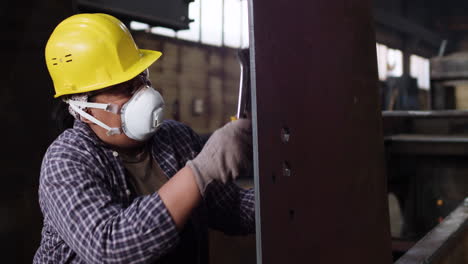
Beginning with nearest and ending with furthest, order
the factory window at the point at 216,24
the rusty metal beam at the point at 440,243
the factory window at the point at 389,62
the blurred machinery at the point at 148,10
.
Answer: the rusty metal beam at the point at 440,243 → the blurred machinery at the point at 148,10 → the factory window at the point at 216,24 → the factory window at the point at 389,62

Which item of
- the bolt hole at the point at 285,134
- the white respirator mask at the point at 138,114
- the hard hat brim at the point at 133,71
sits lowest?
the bolt hole at the point at 285,134

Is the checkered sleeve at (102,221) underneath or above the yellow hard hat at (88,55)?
underneath

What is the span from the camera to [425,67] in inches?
739

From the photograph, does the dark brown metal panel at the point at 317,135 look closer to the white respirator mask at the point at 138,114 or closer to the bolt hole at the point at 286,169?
the bolt hole at the point at 286,169

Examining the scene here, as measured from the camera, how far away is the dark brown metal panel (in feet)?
2.75

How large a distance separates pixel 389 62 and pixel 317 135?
15.7m

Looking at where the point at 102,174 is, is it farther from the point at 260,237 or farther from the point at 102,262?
the point at 260,237

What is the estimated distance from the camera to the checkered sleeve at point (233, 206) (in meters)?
1.67

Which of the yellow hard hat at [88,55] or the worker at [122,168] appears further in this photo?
the yellow hard hat at [88,55]

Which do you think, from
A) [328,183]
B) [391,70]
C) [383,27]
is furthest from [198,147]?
[391,70]

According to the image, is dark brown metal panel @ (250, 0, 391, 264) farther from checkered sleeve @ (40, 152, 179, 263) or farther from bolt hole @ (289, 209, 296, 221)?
checkered sleeve @ (40, 152, 179, 263)

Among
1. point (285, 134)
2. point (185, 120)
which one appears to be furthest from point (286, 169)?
point (185, 120)

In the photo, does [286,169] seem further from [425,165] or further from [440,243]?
[425,165]

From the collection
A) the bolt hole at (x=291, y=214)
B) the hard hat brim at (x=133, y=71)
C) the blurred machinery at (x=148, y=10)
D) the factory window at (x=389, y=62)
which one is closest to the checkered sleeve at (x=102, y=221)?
the hard hat brim at (x=133, y=71)
